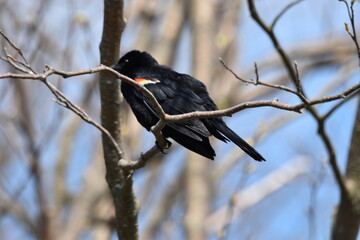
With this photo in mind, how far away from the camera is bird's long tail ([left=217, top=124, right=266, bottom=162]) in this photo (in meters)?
2.97

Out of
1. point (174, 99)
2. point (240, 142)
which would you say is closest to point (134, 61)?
point (174, 99)

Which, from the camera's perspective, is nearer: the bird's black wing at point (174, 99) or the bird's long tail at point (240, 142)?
the bird's long tail at point (240, 142)

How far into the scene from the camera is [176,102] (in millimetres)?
3645

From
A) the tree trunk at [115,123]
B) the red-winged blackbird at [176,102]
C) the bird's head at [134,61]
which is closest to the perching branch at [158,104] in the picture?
the tree trunk at [115,123]

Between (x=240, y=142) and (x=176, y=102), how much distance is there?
0.70m

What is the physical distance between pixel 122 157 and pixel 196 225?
279cm

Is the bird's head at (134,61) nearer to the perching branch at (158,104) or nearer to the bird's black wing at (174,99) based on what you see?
the bird's black wing at (174,99)

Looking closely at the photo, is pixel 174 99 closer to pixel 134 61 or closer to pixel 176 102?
pixel 176 102

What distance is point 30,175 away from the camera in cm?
590

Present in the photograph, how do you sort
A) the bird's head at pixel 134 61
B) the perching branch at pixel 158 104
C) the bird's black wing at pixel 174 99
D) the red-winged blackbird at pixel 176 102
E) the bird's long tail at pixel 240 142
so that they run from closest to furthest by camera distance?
the perching branch at pixel 158 104 < the bird's long tail at pixel 240 142 < the red-winged blackbird at pixel 176 102 < the bird's black wing at pixel 174 99 < the bird's head at pixel 134 61

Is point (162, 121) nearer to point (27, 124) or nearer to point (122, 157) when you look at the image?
point (122, 157)

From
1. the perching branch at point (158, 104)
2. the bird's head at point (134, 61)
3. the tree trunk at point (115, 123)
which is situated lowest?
the perching branch at point (158, 104)

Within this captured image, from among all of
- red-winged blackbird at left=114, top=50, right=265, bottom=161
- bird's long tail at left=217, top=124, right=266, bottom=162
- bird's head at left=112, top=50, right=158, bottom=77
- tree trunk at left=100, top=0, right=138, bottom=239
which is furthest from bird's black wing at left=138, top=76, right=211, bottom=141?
bird's head at left=112, top=50, right=158, bottom=77

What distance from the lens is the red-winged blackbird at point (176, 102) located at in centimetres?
330
